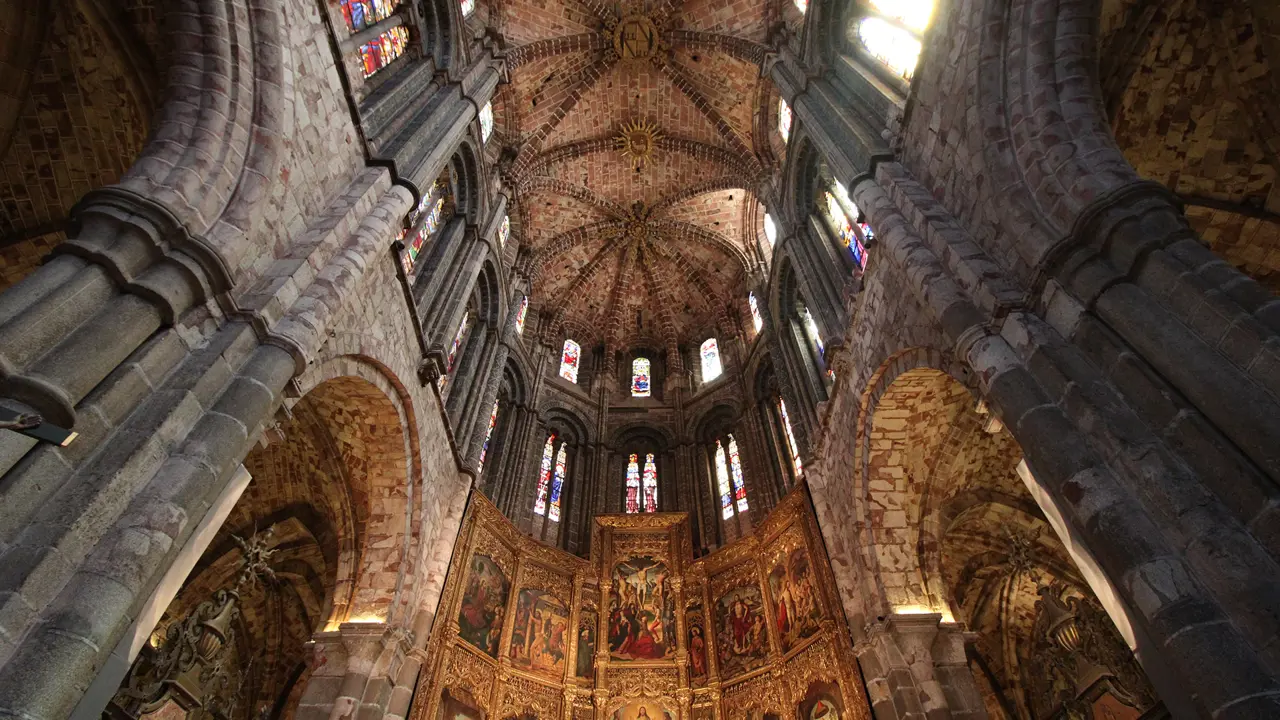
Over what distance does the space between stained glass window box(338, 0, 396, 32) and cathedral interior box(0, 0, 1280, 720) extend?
0.10 meters

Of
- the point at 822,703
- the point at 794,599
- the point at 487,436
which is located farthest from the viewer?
the point at 487,436

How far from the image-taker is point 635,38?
17125 mm

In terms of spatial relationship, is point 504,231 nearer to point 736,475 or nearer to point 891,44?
point 736,475

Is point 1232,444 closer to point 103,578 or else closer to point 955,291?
point 955,291

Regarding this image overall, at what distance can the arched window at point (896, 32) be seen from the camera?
418 inches

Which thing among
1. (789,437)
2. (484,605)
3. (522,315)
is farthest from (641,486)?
(484,605)

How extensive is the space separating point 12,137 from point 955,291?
1157 cm

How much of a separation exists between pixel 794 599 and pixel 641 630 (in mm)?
3293

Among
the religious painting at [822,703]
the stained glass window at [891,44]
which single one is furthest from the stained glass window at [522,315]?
the religious painting at [822,703]

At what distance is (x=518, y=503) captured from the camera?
1524cm

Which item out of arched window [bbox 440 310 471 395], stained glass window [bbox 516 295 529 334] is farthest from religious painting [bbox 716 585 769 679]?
stained glass window [bbox 516 295 529 334]

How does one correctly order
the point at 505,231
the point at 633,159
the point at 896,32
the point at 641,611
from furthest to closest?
the point at 633,159, the point at 505,231, the point at 641,611, the point at 896,32

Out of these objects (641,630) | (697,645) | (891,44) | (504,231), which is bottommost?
(697,645)

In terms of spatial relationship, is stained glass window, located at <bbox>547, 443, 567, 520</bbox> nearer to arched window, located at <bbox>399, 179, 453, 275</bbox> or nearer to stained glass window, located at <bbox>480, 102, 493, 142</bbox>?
arched window, located at <bbox>399, 179, 453, 275</bbox>
